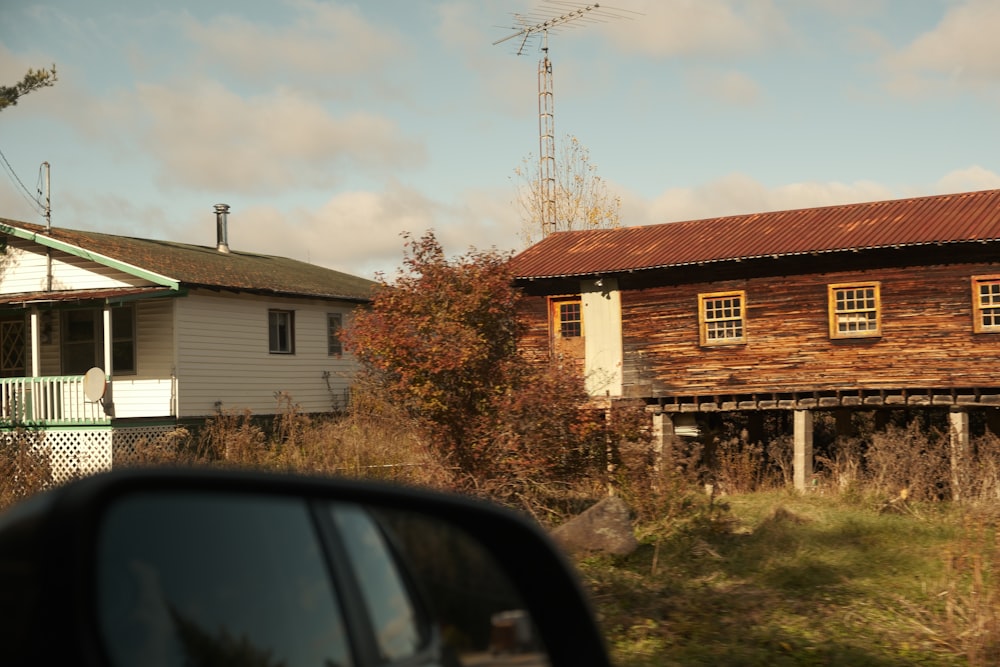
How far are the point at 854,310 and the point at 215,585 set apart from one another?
23.2m

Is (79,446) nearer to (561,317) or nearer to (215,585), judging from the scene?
(561,317)

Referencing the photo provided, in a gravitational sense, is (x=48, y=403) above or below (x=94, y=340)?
below

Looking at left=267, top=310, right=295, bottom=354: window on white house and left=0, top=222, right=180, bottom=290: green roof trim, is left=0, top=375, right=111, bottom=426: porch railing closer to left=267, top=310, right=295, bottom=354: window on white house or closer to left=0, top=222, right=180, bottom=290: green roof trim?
left=0, top=222, right=180, bottom=290: green roof trim

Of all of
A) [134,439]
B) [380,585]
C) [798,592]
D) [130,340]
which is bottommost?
[798,592]

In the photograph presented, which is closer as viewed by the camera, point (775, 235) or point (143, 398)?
point (775, 235)

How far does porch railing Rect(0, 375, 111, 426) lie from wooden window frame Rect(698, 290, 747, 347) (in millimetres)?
14107

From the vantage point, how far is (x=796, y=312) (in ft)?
78.1

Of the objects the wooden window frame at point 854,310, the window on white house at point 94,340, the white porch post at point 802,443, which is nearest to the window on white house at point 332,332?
the window on white house at point 94,340

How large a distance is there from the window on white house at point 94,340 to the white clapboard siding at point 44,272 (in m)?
0.85

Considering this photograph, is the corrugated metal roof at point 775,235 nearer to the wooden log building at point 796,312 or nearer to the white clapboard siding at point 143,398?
the wooden log building at point 796,312

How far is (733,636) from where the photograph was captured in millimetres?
8805

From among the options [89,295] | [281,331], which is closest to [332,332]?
[281,331]

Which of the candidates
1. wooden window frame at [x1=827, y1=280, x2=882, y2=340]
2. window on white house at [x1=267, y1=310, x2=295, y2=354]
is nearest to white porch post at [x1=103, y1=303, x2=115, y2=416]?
window on white house at [x1=267, y1=310, x2=295, y2=354]

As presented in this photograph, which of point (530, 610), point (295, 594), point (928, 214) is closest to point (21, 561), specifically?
point (295, 594)
